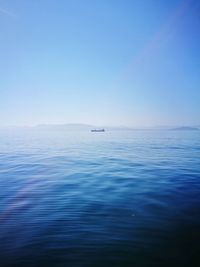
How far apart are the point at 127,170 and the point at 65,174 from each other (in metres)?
4.22

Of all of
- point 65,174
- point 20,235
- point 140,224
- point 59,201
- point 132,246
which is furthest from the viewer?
point 65,174

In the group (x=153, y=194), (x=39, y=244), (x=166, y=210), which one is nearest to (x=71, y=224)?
(x=39, y=244)

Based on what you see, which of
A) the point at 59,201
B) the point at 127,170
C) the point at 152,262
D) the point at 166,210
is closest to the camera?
the point at 152,262

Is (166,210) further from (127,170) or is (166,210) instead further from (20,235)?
(127,170)

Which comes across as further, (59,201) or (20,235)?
(59,201)

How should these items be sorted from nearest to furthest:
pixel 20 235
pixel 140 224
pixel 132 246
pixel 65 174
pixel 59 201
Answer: pixel 132 246
pixel 20 235
pixel 140 224
pixel 59 201
pixel 65 174

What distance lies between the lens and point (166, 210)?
22.5 feet

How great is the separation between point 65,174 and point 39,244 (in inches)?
Answer: 314

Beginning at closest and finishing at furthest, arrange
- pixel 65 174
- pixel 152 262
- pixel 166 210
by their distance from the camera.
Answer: pixel 152 262 → pixel 166 210 → pixel 65 174

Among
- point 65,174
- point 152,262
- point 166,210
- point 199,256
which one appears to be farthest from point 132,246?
point 65,174

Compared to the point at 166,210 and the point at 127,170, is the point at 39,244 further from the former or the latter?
the point at 127,170

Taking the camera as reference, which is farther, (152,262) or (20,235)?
(20,235)

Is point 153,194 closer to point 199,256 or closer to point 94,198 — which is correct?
point 94,198

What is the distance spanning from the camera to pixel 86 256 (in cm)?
448
